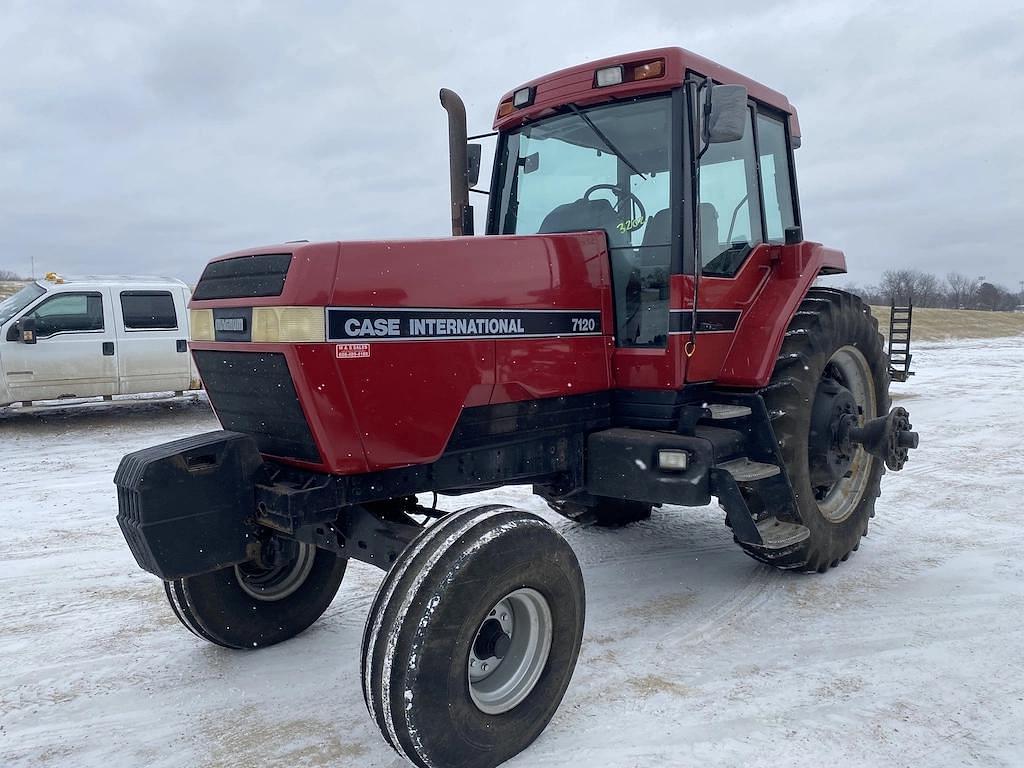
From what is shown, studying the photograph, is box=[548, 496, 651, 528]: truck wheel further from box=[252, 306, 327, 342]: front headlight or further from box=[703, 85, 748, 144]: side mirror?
box=[252, 306, 327, 342]: front headlight

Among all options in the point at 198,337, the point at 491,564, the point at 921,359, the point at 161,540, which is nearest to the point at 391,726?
the point at 491,564

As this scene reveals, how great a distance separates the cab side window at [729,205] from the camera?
3.93 m

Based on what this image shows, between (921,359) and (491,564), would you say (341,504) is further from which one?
(921,359)

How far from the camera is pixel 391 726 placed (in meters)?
2.48

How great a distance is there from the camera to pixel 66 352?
9.71 m

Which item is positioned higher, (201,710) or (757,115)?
(757,115)

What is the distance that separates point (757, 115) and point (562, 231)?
145cm

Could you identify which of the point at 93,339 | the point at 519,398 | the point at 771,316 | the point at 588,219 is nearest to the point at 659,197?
the point at 588,219

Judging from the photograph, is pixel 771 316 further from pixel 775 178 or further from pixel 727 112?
pixel 727 112

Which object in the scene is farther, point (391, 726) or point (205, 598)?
point (205, 598)

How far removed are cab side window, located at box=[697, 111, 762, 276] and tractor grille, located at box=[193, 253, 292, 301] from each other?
6.58 feet

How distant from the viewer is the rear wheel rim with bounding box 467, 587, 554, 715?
282cm

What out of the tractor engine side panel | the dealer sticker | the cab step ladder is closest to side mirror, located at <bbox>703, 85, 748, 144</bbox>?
the tractor engine side panel

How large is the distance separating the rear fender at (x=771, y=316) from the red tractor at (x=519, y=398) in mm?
13
